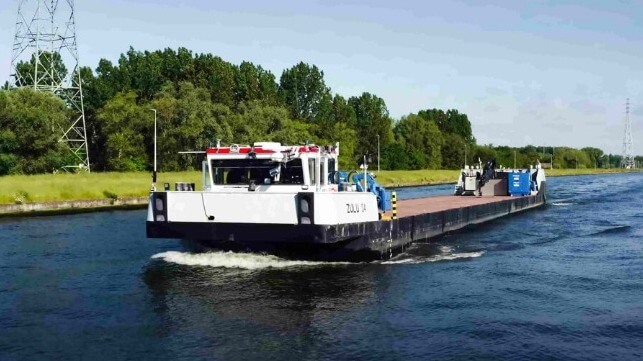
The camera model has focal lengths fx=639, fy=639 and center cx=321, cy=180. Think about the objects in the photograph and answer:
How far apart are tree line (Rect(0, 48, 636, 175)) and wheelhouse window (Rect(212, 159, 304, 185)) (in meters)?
45.3

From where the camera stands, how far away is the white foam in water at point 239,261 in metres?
22.1

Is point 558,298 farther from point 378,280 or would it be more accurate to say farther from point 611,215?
point 611,215

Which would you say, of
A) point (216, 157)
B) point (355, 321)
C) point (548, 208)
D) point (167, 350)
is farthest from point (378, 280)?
point (548, 208)

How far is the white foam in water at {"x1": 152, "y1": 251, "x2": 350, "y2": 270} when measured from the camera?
72.4 feet

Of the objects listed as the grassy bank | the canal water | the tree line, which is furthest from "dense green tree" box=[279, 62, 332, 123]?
the canal water

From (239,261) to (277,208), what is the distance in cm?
311

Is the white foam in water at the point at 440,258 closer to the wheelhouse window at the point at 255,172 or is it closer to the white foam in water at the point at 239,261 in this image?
the white foam in water at the point at 239,261

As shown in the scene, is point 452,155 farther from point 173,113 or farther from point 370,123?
point 173,113

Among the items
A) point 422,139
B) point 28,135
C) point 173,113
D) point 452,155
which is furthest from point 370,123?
point 28,135

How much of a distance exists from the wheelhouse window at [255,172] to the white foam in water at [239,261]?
265cm

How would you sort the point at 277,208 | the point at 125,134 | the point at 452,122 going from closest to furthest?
the point at 277,208 → the point at 125,134 → the point at 452,122

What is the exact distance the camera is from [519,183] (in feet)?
167

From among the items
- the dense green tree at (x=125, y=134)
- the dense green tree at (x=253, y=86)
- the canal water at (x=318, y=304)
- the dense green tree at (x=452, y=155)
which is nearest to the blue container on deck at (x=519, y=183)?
the canal water at (x=318, y=304)

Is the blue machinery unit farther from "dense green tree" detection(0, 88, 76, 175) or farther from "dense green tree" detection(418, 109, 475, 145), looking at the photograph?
"dense green tree" detection(418, 109, 475, 145)
